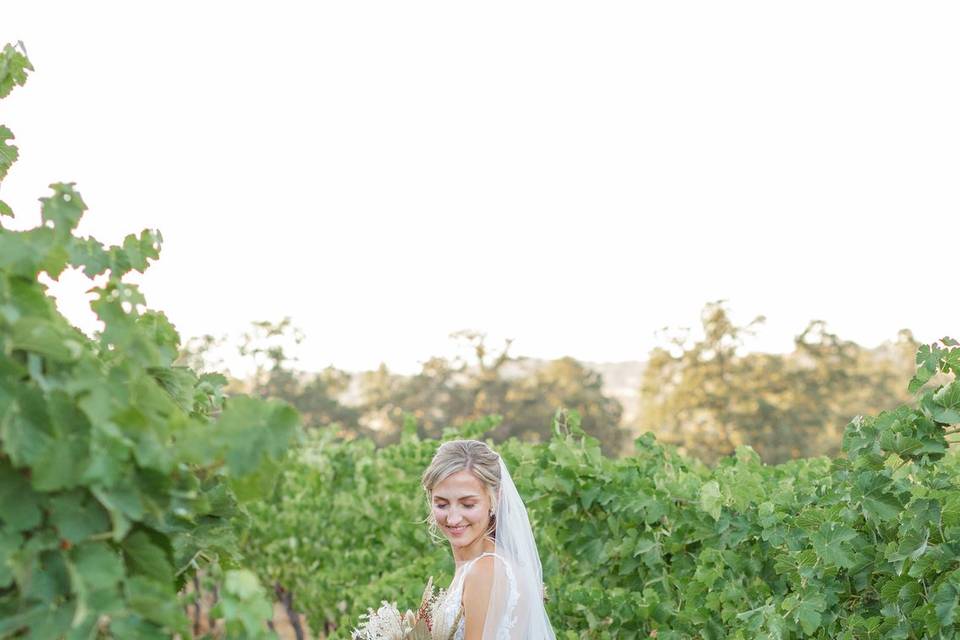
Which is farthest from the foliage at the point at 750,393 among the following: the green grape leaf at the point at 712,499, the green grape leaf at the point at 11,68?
the green grape leaf at the point at 11,68

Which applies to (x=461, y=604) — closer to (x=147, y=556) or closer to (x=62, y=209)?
(x=147, y=556)

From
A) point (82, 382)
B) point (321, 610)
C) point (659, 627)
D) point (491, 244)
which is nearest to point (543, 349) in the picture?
point (491, 244)

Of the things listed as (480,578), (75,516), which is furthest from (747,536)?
(75,516)

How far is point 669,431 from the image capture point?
32.6 metres

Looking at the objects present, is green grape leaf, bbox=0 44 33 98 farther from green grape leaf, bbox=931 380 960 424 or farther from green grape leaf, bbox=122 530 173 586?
green grape leaf, bbox=931 380 960 424

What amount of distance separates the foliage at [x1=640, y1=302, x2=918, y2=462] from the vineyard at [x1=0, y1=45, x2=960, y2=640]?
24864 mm

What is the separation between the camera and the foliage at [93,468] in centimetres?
155

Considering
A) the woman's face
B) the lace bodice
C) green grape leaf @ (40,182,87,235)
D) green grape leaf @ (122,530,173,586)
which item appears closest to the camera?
green grape leaf @ (122,530,173,586)

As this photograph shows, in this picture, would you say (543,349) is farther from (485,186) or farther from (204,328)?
(204,328)

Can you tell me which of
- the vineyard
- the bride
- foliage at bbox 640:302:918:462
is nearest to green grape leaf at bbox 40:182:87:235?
the vineyard

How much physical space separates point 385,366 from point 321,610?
1038 inches

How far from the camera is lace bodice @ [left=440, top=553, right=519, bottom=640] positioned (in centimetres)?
373

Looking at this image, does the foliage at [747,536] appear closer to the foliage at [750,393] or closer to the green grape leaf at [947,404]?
the green grape leaf at [947,404]

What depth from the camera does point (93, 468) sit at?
153 centimetres
